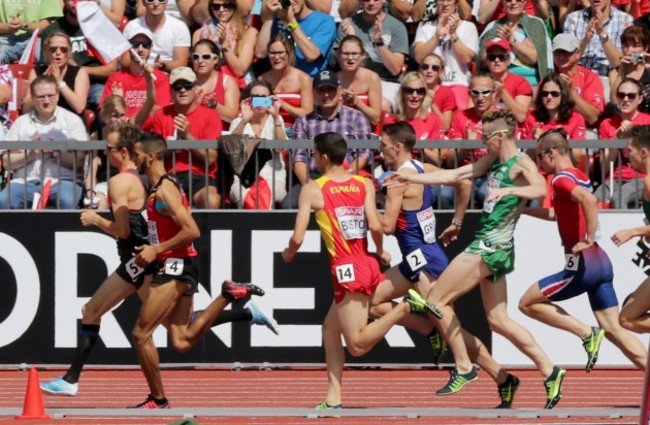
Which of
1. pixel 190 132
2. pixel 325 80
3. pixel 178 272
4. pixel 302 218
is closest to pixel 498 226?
pixel 302 218

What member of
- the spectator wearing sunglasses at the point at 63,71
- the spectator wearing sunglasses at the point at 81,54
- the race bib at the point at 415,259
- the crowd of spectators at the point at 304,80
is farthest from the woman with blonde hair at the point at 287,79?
the race bib at the point at 415,259

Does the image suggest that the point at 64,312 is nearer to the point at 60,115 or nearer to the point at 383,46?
the point at 60,115

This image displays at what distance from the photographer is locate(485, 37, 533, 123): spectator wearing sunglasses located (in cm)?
1630

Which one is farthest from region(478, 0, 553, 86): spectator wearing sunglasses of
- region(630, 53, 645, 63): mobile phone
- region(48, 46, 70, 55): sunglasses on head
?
region(48, 46, 70, 55): sunglasses on head

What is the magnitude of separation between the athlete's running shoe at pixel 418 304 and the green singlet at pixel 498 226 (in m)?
0.54

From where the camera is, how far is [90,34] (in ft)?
54.3

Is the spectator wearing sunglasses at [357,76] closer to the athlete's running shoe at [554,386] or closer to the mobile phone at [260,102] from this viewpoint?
the mobile phone at [260,102]

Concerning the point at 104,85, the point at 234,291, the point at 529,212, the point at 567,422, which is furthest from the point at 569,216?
the point at 104,85

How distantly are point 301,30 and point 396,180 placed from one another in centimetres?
561

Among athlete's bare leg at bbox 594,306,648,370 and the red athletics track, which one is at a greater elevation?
athlete's bare leg at bbox 594,306,648,370

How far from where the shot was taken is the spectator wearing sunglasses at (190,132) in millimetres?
15281

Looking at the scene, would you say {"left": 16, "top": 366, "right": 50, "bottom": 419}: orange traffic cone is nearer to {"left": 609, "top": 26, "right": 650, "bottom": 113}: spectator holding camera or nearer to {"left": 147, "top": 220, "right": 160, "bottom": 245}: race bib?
{"left": 147, "top": 220, "right": 160, "bottom": 245}: race bib

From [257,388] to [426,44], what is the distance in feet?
15.8

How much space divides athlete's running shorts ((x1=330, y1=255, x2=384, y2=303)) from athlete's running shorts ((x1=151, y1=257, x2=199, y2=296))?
110cm
